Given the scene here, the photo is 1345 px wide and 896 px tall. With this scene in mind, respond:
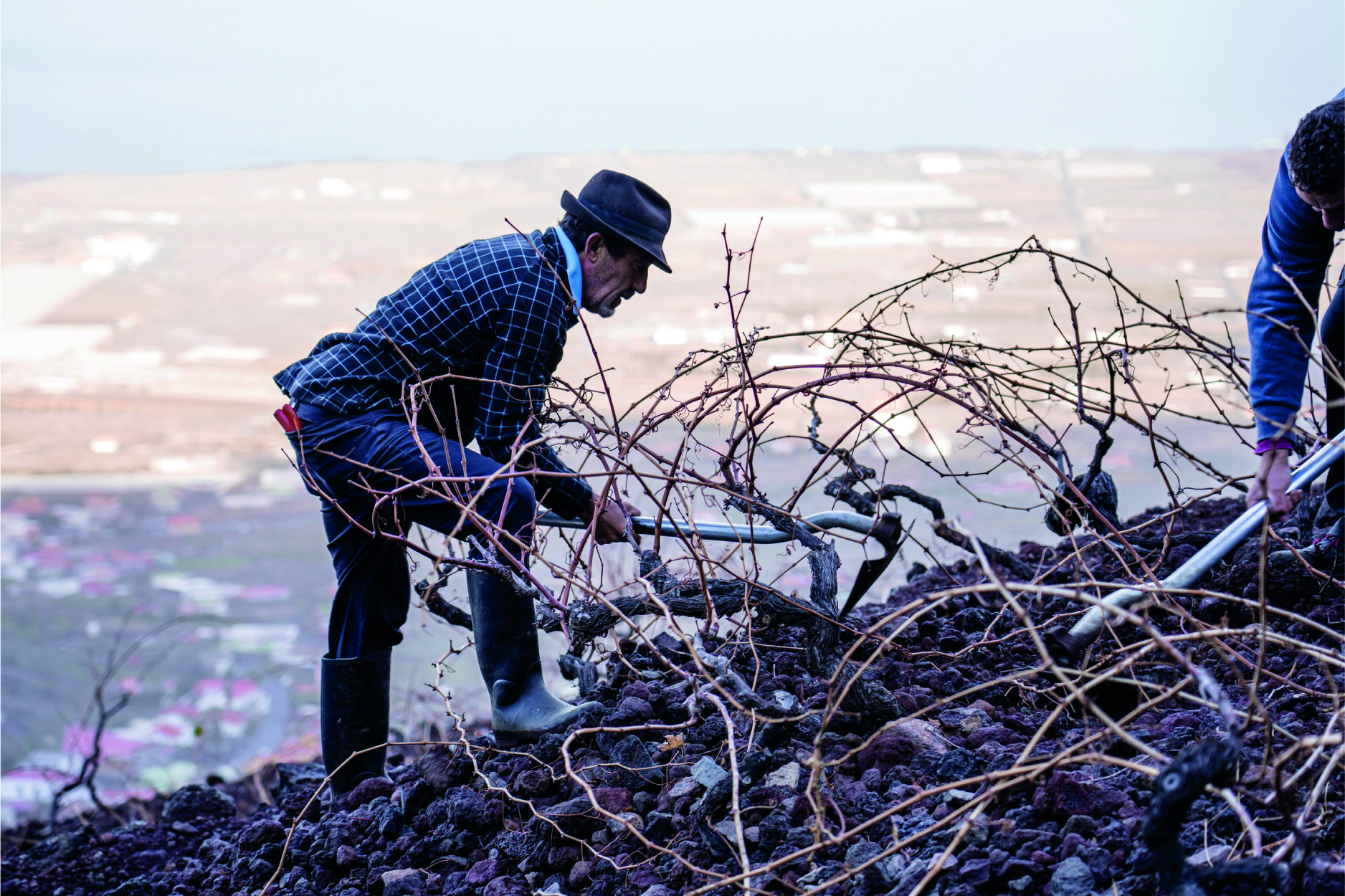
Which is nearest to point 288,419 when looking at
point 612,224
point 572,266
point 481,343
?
point 481,343

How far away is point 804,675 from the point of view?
2.38 metres

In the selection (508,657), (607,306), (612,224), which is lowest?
(508,657)

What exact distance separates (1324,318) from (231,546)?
5835 mm

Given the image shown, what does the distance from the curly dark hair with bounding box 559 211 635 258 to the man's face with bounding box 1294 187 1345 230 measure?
1.45 m

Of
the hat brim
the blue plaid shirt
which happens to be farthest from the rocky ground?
the hat brim

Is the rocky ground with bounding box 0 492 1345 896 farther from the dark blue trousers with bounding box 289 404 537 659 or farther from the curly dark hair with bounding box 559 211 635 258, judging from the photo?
the curly dark hair with bounding box 559 211 635 258

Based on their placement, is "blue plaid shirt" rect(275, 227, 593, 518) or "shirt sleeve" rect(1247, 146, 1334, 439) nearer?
"shirt sleeve" rect(1247, 146, 1334, 439)

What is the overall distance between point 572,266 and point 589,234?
99 millimetres

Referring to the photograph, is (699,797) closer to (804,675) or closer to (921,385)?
(804,675)

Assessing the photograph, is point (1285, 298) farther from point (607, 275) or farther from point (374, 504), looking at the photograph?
point (374, 504)

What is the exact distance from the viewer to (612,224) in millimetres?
2438

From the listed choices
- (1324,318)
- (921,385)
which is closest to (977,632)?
(921,385)

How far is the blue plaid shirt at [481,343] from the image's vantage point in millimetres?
2371

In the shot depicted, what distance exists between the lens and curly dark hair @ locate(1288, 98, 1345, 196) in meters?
1.90
